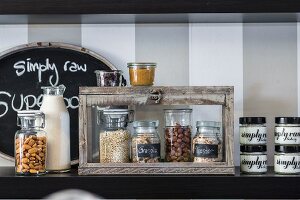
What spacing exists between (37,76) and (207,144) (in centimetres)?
63

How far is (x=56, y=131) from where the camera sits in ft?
6.01

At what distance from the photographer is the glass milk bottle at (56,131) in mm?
1831

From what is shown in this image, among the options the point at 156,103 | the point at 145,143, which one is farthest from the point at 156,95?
the point at 145,143

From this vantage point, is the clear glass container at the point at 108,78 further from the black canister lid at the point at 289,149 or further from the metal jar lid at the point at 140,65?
the black canister lid at the point at 289,149

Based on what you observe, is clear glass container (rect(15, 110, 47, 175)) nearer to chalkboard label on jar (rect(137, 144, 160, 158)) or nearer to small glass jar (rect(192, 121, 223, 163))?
chalkboard label on jar (rect(137, 144, 160, 158))

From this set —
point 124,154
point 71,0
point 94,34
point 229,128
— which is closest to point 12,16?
point 71,0

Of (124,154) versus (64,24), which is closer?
(124,154)

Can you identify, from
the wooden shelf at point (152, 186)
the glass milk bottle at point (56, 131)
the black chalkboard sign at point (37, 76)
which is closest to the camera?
the wooden shelf at point (152, 186)

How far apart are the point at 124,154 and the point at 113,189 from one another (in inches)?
4.9

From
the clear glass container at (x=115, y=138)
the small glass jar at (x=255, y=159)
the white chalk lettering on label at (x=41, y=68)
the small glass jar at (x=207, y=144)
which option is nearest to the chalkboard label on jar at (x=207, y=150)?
the small glass jar at (x=207, y=144)

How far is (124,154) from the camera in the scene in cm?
180

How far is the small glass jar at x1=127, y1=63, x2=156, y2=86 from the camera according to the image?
5.86 feet

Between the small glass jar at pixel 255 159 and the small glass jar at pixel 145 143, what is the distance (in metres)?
0.26

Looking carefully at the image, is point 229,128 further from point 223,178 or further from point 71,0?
point 71,0
